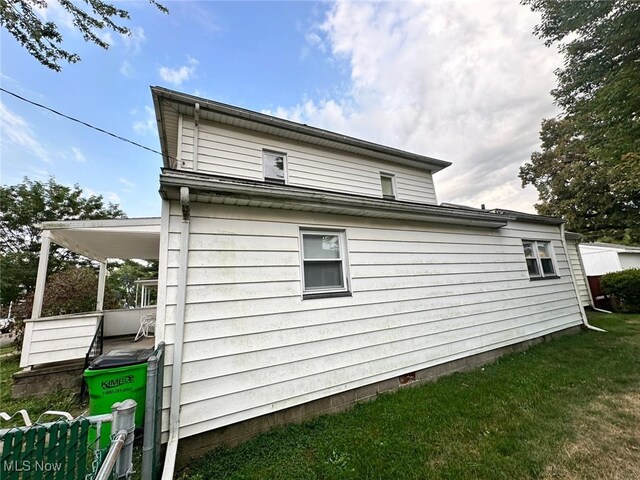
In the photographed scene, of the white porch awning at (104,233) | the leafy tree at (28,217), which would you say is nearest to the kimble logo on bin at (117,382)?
the white porch awning at (104,233)

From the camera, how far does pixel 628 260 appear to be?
57.6 ft

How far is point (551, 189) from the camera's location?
17797 millimetres

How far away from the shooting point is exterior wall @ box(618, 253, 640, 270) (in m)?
17.1

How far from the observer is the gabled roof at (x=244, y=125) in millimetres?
5605

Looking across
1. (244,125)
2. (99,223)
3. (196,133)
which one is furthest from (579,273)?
(99,223)

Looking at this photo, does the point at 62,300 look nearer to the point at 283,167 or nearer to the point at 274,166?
the point at 274,166

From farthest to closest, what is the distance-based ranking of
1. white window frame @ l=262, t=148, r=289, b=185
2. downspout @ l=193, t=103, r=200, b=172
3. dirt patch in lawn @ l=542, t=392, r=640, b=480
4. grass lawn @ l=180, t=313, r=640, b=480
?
white window frame @ l=262, t=148, r=289, b=185 → downspout @ l=193, t=103, r=200, b=172 → grass lawn @ l=180, t=313, r=640, b=480 → dirt patch in lawn @ l=542, t=392, r=640, b=480

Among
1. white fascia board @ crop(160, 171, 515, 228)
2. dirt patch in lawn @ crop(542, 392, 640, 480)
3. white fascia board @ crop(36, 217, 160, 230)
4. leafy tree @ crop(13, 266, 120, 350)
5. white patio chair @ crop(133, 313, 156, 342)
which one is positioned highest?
white fascia board @ crop(36, 217, 160, 230)

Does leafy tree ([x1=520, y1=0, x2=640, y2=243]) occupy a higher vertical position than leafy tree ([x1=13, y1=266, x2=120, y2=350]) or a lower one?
higher

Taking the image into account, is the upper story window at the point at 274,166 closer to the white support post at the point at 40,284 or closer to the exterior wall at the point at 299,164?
the exterior wall at the point at 299,164

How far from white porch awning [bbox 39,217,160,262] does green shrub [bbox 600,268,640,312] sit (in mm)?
16386

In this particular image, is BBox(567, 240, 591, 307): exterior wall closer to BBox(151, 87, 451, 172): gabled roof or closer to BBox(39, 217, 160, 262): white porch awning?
BBox(151, 87, 451, 172): gabled roof

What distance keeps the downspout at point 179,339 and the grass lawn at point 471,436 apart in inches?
15.1

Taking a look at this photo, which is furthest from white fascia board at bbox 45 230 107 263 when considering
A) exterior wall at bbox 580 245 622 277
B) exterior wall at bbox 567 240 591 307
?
exterior wall at bbox 580 245 622 277
